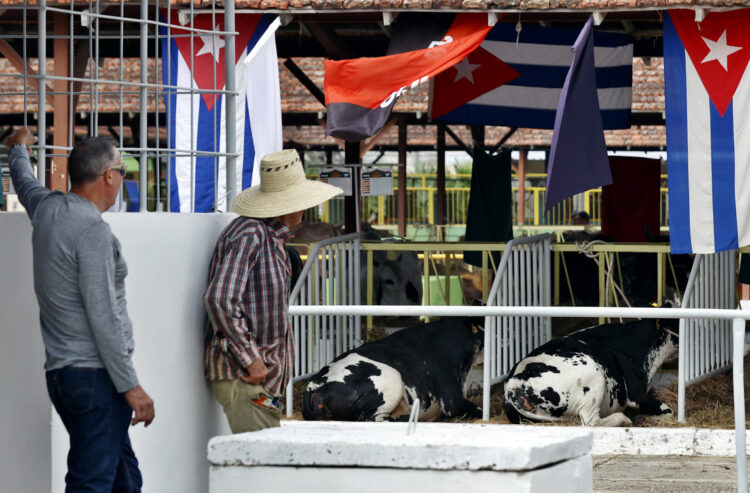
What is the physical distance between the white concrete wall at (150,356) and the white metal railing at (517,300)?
4.23 m

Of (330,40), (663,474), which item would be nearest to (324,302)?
(330,40)

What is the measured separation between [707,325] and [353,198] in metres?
4.07

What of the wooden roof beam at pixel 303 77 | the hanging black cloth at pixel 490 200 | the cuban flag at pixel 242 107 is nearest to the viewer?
the cuban flag at pixel 242 107

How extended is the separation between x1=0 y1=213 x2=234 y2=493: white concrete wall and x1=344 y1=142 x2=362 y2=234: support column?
279 inches

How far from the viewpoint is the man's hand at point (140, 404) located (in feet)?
12.7

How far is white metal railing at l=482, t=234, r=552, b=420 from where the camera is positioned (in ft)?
30.3

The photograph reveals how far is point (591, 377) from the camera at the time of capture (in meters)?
8.59

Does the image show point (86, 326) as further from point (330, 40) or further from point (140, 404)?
point (330, 40)

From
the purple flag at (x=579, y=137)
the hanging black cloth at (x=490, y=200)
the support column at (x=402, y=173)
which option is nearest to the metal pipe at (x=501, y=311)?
the purple flag at (x=579, y=137)

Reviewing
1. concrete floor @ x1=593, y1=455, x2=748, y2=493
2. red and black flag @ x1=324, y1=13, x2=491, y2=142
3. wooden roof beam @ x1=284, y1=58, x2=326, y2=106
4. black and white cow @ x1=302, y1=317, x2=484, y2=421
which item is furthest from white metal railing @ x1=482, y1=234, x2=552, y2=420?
wooden roof beam @ x1=284, y1=58, x2=326, y2=106

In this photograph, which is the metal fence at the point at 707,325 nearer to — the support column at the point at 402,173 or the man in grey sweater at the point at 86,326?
the man in grey sweater at the point at 86,326

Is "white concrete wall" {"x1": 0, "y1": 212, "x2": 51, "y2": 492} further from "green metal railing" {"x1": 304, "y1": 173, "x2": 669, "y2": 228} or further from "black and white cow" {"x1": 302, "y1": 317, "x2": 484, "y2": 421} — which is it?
"green metal railing" {"x1": 304, "y1": 173, "x2": 669, "y2": 228}

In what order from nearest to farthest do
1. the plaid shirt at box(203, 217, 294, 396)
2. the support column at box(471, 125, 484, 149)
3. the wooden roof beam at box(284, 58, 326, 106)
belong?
the plaid shirt at box(203, 217, 294, 396), the wooden roof beam at box(284, 58, 326, 106), the support column at box(471, 125, 484, 149)

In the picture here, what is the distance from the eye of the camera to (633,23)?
1177cm
